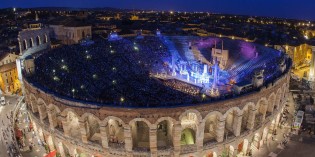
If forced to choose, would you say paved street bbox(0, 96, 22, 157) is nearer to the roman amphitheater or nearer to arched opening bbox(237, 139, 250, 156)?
the roman amphitheater

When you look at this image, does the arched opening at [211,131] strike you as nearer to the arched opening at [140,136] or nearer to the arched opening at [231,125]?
the arched opening at [231,125]

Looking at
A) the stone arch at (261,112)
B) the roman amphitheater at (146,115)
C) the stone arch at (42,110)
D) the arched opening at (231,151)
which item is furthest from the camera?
the stone arch at (261,112)

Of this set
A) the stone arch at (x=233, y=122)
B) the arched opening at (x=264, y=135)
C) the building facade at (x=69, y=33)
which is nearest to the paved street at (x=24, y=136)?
the stone arch at (x=233, y=122)

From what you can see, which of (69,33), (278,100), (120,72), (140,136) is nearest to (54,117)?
(140,136)

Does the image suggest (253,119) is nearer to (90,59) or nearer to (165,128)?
(165,128)

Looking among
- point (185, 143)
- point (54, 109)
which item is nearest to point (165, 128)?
point (185, 143)

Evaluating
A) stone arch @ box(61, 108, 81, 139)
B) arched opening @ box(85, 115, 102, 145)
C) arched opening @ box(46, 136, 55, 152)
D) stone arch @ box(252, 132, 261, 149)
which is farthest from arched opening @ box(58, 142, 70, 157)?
stone arch @ box(252, 132, 261, 149)
